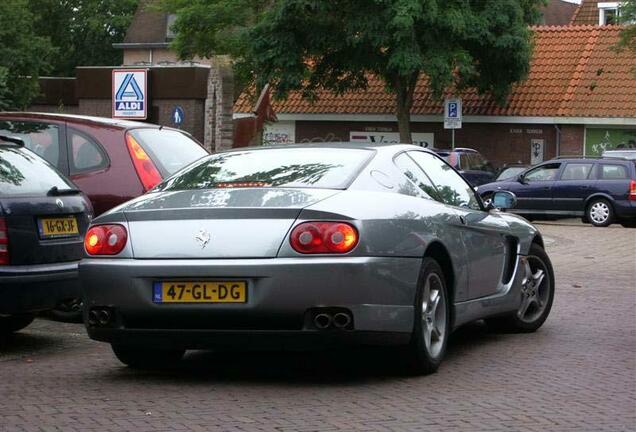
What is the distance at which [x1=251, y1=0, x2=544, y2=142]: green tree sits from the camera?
4166 cm

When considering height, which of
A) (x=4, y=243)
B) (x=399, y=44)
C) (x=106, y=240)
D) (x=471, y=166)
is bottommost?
(x=471, y=166)

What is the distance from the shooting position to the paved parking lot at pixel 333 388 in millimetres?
6488

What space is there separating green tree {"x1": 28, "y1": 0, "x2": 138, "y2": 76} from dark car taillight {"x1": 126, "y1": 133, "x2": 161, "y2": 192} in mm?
73067

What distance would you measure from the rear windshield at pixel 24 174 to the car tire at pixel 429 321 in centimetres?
286

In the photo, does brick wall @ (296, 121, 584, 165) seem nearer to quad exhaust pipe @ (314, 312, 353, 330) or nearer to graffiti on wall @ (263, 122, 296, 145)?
graffiti on wall @ (263, 122, 296, 145)

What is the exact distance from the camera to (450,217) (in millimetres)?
8516

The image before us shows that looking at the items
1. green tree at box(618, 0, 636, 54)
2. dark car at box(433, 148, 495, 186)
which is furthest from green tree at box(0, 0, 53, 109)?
green tree at box(618, 0, 636, 54)

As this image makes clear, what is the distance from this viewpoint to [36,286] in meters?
8.73

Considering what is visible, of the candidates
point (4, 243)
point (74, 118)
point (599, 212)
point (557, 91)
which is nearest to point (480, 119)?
point (557, 91)

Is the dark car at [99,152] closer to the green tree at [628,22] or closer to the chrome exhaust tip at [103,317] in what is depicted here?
the chrome exhaust tip at [103,317]

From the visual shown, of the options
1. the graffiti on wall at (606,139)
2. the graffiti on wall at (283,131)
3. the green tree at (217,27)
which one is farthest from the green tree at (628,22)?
the graffiti on wall at (283,131)

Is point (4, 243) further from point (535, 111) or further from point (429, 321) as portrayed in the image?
point (535, 111)

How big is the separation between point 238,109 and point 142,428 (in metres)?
46.9

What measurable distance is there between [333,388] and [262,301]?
704 millimetres
